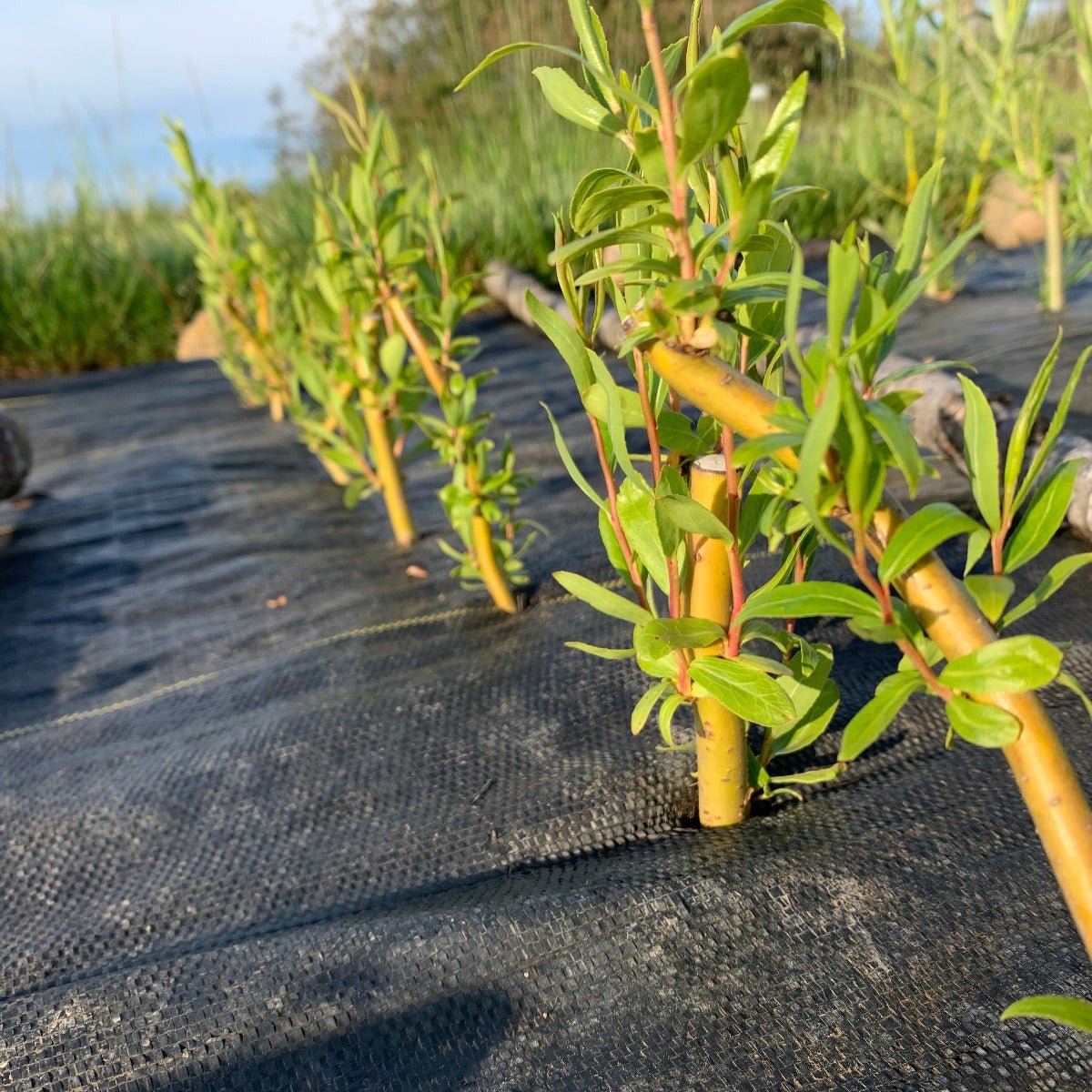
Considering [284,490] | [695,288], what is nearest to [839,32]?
[695,288]

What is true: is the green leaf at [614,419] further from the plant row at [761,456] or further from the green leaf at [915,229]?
the green leaf at [915,229]

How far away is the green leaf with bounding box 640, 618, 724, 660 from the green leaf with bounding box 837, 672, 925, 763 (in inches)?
10.3

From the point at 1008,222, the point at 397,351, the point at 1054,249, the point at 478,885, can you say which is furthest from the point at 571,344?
the point at 1008,222

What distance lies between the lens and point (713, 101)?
61 cm

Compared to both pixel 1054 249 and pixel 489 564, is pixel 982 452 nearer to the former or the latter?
pixel 489 564

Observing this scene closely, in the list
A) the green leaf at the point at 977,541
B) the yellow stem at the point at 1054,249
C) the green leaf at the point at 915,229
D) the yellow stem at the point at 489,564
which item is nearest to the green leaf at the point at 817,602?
the green leaf at the point at 977,541

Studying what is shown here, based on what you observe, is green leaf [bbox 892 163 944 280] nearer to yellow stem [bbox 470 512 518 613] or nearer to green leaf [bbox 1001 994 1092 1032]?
green leaf [bbox 1001 994 1092 1032]

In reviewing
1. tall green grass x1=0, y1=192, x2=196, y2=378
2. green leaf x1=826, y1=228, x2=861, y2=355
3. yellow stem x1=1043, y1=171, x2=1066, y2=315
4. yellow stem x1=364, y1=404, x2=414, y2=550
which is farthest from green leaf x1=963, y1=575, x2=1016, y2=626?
tall green grass x1=0, y1=192, x2=196, y2=378

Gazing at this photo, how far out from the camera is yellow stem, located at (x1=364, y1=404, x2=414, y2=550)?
2.31 m

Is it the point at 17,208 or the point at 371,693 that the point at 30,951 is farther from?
the point at 17,208

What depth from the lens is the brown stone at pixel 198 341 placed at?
6.12 metres

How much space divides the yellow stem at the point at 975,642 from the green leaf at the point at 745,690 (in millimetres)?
218

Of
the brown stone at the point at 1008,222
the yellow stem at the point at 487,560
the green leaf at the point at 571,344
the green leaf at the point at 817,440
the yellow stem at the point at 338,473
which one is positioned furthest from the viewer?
the brown stone at the point at 1008,222

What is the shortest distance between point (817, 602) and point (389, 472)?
5.96 feet
